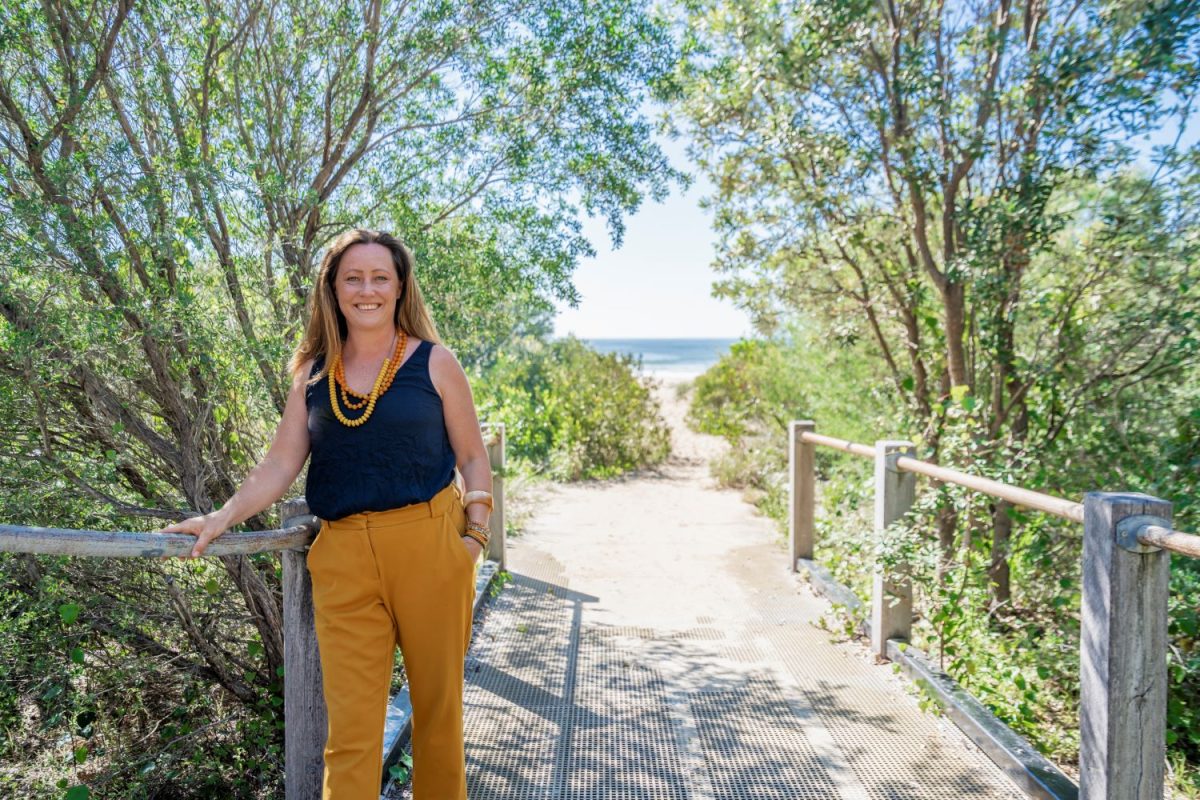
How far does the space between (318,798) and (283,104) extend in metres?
3.10

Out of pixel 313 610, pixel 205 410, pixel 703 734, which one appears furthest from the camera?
pixel 703 734

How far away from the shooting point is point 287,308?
3.89m

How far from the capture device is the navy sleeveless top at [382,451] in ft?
7.54

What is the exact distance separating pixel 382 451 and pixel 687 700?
2256mm

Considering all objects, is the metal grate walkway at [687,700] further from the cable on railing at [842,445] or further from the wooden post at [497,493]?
the cable on railing at [842,445]

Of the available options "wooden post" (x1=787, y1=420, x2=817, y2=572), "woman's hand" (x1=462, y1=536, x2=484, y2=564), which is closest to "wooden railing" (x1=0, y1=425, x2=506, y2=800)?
"woman's hand" (x1=462, y1=536, x2=484, y2=564)

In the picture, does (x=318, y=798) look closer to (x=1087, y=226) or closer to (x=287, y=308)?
(x=287, y=308)

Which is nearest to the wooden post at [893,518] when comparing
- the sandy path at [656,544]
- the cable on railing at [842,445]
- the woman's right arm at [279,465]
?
the cable on railing at [842,445]

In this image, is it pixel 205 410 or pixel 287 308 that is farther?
pixel 287 308

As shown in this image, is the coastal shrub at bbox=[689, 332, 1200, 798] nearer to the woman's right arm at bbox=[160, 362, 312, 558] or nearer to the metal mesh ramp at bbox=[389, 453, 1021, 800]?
the metal mesh ramp at bbox=[389, 453, 1021, 800]

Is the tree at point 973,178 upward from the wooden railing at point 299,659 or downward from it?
upward

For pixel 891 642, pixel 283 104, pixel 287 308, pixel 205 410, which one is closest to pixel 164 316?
pixel 205 410

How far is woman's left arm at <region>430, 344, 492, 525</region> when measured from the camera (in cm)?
250

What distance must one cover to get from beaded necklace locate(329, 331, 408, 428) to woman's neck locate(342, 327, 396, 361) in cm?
4
